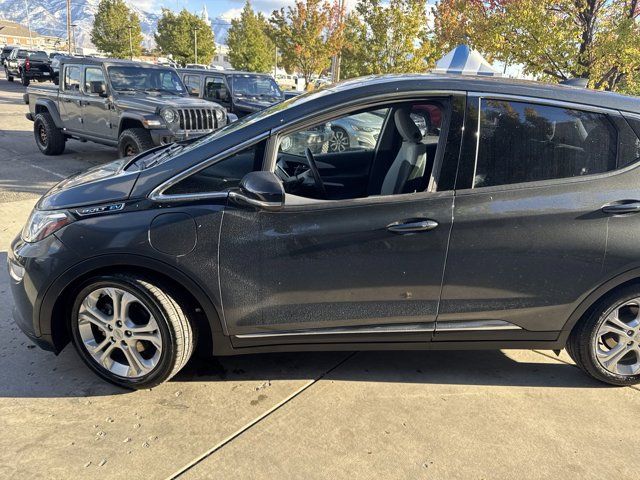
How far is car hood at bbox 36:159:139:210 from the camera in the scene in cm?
263

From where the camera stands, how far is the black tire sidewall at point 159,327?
8.46 feet

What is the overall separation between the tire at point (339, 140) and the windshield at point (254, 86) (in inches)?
364

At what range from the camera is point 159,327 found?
8.66 ft

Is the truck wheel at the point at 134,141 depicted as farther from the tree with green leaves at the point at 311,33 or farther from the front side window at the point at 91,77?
the tree with green leaves at the point at 311,33

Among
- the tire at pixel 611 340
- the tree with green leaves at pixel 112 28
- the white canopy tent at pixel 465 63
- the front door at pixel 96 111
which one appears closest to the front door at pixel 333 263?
the tire at pixel 611 340

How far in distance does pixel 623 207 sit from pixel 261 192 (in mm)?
1863

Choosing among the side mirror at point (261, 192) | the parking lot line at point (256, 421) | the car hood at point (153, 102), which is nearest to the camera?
the parking lot line at point (256, 421)

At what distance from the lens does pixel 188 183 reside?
101 inches

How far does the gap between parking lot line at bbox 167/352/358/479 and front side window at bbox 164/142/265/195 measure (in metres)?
1.20

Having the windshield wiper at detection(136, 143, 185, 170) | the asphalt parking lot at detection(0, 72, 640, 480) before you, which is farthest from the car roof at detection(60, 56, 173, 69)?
the asphalt parking lot at detection(0, 72, 640, 480)

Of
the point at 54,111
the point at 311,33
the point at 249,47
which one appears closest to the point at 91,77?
the point at 54,111

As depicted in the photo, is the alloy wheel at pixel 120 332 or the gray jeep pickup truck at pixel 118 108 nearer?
the alloy wheel at pixel 120 332

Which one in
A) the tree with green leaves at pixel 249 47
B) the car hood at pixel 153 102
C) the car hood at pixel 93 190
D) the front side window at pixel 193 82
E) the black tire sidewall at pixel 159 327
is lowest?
the black tire sidewall at pixel 159 327

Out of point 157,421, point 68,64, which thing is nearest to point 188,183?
point 157,421
